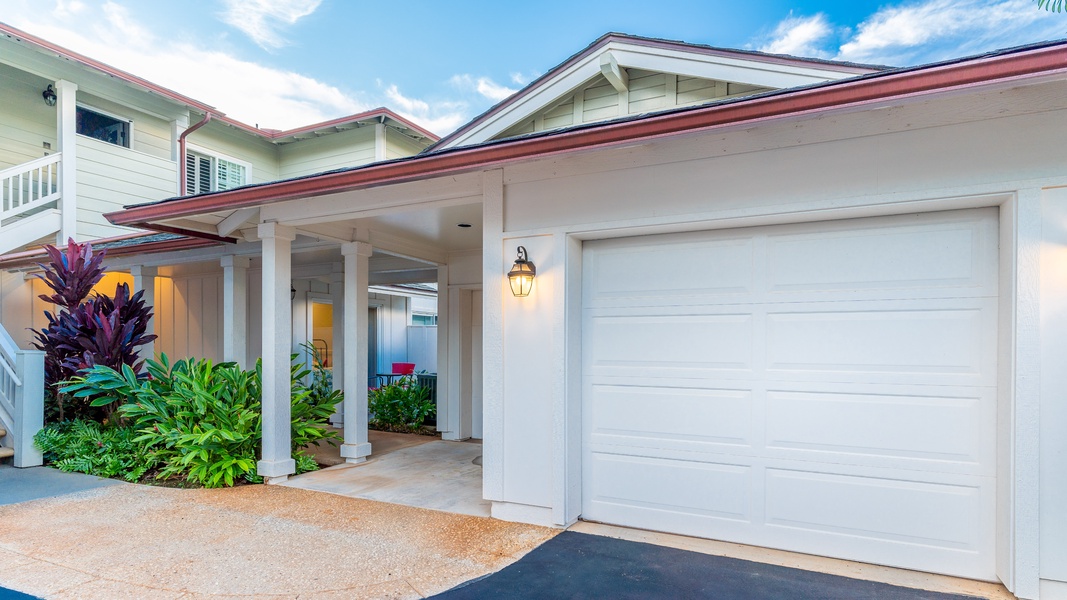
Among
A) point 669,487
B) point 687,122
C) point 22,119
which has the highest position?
point 22,119

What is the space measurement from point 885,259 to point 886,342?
1.66ft

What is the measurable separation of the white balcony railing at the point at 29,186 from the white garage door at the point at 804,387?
354 inches

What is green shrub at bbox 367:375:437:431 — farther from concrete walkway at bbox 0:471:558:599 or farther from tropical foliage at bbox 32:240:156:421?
concrete walkway at bbox 0:471:558:599

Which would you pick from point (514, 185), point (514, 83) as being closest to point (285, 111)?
point (514, 83)

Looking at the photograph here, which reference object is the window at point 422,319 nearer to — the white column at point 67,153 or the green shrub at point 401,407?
the green shrub at point 401,407

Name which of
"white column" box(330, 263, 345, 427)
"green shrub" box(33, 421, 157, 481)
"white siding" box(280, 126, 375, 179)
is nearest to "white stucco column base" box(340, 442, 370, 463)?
"green shrub" box(33, 421, 157, 481)

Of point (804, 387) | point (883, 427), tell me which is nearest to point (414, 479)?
point (804, 387)

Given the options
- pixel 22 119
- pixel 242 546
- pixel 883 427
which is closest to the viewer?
pixel 883 427

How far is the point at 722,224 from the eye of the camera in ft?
12.6

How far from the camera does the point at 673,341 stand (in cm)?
411

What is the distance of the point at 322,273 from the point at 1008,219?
8.36 m

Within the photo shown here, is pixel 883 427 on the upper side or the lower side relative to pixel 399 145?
lower

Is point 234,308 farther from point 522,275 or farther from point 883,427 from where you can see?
point 883,427

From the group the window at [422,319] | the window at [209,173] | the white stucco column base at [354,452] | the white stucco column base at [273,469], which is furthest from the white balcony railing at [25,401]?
the window at [422,319]
